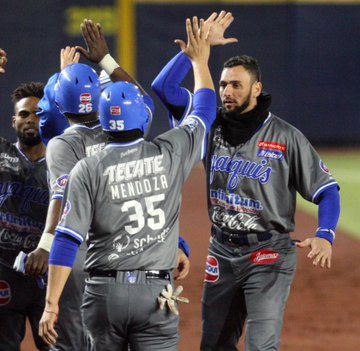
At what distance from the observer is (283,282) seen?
589 cm

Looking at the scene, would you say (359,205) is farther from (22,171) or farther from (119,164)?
(119,164)

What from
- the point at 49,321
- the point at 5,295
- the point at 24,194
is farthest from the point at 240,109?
the point at 49,321

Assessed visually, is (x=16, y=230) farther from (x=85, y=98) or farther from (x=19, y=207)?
(x=85, y=98)

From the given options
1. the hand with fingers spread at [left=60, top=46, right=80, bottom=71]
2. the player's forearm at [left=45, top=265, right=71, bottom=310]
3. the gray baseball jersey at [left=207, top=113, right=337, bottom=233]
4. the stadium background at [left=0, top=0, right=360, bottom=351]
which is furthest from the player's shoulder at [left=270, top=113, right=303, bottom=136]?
the stadium background at [left=0, top=0, right=360, bottom=351]

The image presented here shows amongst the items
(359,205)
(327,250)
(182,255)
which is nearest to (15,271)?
(182,255)

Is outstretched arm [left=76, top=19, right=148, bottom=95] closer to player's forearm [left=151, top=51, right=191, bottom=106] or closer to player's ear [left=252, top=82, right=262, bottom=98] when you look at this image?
player's forearm [left=151, top=51, right=191, bottom=106]

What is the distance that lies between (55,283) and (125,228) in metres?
0.48

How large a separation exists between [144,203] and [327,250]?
1.41 m

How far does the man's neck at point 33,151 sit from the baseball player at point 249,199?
97cm


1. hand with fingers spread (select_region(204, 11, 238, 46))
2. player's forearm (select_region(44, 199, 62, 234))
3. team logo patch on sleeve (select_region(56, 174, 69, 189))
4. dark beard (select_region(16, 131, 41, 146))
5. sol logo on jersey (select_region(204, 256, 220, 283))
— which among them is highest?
hand with fingers spread (select_region(204, 11, 238, 46))

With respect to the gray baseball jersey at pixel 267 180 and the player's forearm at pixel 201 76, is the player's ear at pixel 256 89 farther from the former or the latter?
the player's forearm at pixel 201 76

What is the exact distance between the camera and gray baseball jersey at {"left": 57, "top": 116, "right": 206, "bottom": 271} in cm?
478

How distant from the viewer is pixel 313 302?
963 cm

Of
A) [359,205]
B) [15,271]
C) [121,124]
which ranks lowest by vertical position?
[359,205]
